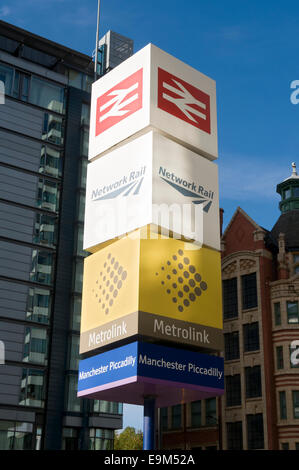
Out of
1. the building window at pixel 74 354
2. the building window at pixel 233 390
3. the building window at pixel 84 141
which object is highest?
the building window at pixel 84 141

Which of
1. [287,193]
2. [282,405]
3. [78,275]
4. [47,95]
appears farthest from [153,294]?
[47,95]

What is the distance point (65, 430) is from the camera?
5738 centimetres

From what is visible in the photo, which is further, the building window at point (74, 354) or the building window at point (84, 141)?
the building window at point (84, 141)

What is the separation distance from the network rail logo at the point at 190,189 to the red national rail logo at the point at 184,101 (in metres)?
2.22

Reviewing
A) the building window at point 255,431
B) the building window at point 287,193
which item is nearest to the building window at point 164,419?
the building window at point 255,431

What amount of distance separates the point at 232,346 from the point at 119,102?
127 feet

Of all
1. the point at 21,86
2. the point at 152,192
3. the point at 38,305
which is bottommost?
the point at 152,192

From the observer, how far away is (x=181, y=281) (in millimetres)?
20734

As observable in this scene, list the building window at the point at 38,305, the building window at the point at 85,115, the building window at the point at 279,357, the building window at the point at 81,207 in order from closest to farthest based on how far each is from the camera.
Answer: the building window at the point at 279,357, the building window at the point at 38,305, the building window at the point at 81,207, the building window at the point at 85,115

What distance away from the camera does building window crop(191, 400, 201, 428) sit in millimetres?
58500

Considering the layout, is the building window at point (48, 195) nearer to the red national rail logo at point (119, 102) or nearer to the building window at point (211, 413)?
the building window at point (211, 413)

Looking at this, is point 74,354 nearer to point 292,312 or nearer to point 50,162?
point 50,162

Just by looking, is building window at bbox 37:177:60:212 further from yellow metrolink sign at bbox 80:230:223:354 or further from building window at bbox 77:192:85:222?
yellow metrolink sign at bbox 80:230:223:354

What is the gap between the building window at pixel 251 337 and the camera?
55750mm
